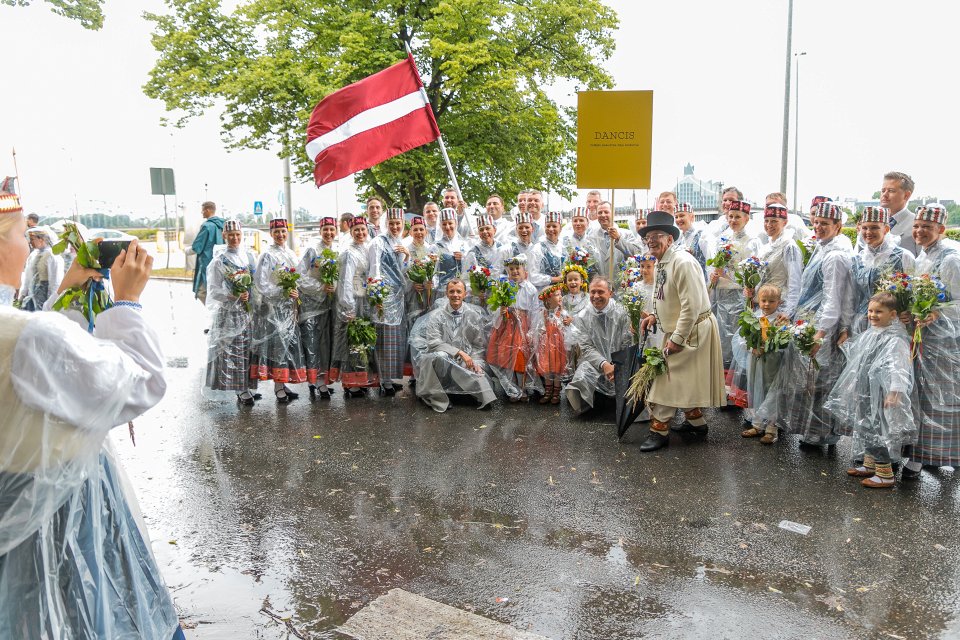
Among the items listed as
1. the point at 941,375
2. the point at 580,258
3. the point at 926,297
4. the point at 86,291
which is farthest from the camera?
the point at 580,258

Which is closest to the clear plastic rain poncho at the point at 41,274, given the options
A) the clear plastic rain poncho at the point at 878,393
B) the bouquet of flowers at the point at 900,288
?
the clear plastic rain poncho at the point at 878,393

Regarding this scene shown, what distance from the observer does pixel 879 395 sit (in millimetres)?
5277

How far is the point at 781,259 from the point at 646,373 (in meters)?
1.82

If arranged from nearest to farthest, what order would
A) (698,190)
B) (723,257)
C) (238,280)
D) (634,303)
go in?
1. (634,303)
2. (723,257)
3. (238,280)
4. (698,190)

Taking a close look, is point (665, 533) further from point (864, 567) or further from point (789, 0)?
point (789, 0)

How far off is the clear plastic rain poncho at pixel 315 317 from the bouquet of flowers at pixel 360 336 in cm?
37

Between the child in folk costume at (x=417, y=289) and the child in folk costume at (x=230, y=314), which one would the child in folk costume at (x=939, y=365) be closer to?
the child in folk costume at (x=417, y=289)

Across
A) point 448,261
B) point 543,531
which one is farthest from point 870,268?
point 448,261

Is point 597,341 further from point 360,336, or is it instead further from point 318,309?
point 318,309

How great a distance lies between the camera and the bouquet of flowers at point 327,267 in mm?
8156

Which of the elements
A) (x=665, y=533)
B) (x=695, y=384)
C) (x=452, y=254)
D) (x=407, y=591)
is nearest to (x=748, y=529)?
(x=665, y=533)

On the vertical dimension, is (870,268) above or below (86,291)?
below

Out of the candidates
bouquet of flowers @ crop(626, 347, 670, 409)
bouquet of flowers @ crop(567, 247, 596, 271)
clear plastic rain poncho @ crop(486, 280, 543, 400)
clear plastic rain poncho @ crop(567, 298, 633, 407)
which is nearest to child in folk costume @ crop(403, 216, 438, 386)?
clear plastic rain poncho @ crop(486, 280, 543, 400)

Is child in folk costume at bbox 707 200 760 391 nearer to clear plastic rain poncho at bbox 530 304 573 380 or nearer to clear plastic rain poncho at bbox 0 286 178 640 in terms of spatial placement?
clear plastic rain poncho at bbox 530 304 573 380
